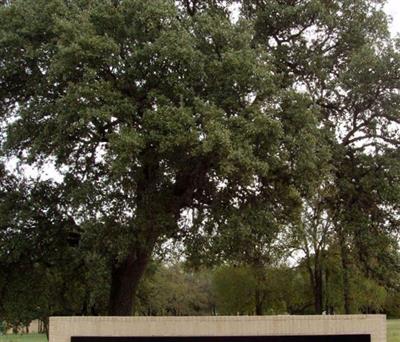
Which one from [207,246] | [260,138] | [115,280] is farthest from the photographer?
[115,280]

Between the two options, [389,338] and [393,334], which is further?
[393,334]

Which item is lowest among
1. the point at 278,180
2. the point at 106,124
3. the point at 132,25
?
the point at 278,180

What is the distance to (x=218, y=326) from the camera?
12469mm

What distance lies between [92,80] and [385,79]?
8409 millimetres

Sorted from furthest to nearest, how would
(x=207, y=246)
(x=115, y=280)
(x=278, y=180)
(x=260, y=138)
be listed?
1. (x=115, y=280)
2. (x=278, y=180)
3. (x=207, y=246)
4. (x=260, y=138)

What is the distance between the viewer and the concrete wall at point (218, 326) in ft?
40.5

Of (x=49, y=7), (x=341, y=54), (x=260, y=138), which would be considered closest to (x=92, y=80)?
(x=49, y=7)

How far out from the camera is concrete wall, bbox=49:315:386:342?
40.5 ft

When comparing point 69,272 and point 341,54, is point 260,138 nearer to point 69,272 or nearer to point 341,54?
point 341,54

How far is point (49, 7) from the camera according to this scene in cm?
1742

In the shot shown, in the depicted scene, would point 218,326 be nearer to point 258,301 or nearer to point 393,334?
point 393,334

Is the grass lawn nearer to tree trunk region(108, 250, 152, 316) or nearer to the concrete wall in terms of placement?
tree trunk region(108, 250, 152, 316)

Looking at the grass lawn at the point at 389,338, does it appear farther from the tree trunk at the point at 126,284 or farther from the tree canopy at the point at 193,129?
the tree trunk at the point at 126,284

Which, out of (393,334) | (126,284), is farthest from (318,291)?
(126,284)
